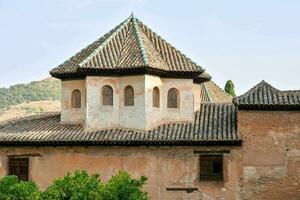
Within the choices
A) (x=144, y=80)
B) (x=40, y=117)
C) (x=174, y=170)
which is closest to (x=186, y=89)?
(x=144, y=80)

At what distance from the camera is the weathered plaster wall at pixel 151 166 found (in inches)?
782

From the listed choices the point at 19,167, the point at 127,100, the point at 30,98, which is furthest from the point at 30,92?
the point at 127,100

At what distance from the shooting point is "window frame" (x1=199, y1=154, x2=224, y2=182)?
20.0m

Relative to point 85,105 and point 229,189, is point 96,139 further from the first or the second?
point 229,189

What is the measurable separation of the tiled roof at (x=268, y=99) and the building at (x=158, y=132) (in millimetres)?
35

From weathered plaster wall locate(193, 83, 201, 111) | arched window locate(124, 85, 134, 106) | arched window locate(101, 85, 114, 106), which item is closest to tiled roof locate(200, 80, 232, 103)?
weathered plaster wall locate(193, 83, 201, 111)

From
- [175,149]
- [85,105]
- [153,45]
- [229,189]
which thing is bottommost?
[229,189]

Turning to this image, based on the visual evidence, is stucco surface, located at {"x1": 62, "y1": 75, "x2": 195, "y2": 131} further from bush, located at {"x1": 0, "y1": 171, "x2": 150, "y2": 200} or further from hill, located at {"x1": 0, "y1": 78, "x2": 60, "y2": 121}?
hill, located at {"x1": 0, "y1": 78, "x2": 60, "y2": 121}

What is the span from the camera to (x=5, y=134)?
70.4ft

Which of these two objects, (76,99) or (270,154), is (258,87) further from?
(76,99)

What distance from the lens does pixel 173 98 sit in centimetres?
2206

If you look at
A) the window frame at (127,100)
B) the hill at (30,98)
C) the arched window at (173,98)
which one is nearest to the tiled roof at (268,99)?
the arched window at (173,98)

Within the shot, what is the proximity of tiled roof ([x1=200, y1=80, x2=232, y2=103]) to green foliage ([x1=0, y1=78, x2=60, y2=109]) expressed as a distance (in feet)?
164

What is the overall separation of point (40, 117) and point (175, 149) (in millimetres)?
6693
